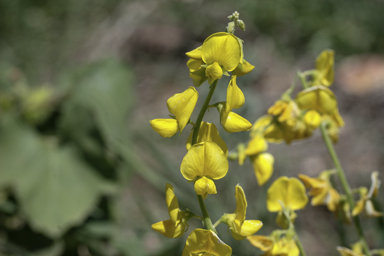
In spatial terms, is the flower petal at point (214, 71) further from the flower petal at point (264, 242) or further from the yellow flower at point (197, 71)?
the flower petal at point (264, 242)

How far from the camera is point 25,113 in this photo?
1.69 metres

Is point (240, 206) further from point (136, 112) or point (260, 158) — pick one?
point (136, 112)

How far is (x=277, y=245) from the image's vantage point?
68 cm

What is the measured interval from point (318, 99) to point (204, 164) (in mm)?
348

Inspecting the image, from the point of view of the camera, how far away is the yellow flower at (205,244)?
52 centimetres

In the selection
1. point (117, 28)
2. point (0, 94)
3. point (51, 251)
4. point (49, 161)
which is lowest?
point (51, 251)

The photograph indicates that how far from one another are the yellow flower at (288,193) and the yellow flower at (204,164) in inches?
7.9

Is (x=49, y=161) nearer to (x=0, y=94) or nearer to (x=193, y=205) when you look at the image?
(x=0, y=94)

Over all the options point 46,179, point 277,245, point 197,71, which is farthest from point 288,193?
point 46,179

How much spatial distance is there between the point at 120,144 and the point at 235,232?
120 cm

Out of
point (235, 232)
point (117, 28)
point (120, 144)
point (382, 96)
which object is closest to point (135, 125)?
point (120, 144)

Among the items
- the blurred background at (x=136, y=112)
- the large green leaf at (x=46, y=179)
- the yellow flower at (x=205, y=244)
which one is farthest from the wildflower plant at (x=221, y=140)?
the large green leaf at (x=46, y=179)

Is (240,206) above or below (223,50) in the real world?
below

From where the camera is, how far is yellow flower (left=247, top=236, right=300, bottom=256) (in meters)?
0.66
